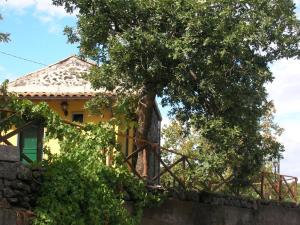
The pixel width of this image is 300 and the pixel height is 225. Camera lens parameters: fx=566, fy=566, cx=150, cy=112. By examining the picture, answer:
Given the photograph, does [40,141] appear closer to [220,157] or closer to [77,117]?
[220,157]

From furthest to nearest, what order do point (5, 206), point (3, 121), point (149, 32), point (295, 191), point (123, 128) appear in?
1. point (295, 191)
2. point (149, 32)
3. point (123, 128)
4. point (3, 121)
5. point (5, 206)

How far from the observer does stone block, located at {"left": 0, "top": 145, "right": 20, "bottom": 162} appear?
7.71 metres

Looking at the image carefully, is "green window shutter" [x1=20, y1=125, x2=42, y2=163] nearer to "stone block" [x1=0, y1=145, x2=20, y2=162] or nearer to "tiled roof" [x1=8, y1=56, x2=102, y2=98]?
"stone block" [x1=0, y1=145, x2=20, y2=162]

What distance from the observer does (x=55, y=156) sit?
8.80 m

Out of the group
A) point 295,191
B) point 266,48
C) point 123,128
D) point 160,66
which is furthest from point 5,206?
point 295,191

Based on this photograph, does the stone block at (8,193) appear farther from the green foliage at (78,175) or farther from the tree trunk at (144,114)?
the tree trunk at (144,114)

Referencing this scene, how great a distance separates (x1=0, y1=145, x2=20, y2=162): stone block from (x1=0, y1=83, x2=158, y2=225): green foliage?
0.68 m

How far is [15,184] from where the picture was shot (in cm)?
794

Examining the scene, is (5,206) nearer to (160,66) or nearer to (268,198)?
(160,66)

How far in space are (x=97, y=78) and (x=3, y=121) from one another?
147 inches

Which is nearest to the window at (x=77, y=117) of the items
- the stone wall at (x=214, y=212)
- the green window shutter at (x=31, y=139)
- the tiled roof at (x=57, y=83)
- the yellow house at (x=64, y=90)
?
the yellow house at (x=64, y=90)

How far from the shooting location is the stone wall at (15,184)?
304 inches

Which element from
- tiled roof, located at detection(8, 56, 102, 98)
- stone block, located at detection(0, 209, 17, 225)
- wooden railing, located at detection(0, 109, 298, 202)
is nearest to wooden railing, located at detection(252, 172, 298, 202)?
wooden railing, located at detection(0, 109, 298, 202)

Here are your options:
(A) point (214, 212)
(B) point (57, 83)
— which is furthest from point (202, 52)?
(B) point (57, 83)
